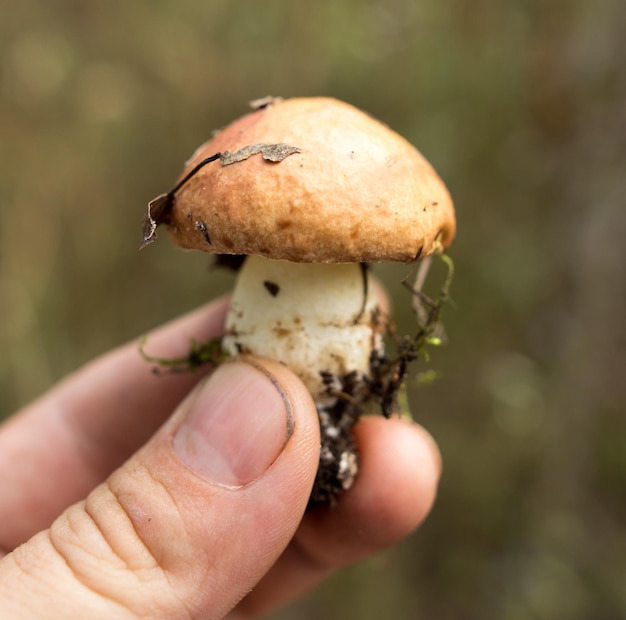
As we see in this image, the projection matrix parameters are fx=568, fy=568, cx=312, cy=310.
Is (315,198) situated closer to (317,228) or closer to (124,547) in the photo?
(317,228)

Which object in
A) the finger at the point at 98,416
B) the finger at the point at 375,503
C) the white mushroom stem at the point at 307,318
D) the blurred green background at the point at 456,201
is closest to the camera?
the white mushroom stem at the point at 307,318

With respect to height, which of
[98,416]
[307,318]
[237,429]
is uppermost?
[307,318]

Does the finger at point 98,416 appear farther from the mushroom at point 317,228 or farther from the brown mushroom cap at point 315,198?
the brown mushroom cap at point 315,198

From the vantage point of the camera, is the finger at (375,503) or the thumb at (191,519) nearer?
the thumb at (191,519)

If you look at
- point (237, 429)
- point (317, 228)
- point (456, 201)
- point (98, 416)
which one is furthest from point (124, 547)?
point (456, 201)

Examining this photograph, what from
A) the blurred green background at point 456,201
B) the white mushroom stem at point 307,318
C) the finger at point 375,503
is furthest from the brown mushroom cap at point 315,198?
the blurred green background at point 456,201

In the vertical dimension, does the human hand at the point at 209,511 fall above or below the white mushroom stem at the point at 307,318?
below

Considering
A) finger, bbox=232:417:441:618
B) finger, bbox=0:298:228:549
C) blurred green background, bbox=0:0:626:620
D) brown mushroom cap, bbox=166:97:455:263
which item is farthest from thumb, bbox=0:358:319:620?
blurred green background, bbox=0:0:626:620

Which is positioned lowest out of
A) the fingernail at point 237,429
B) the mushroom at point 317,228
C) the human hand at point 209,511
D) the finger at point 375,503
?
the finger at point 375,503
